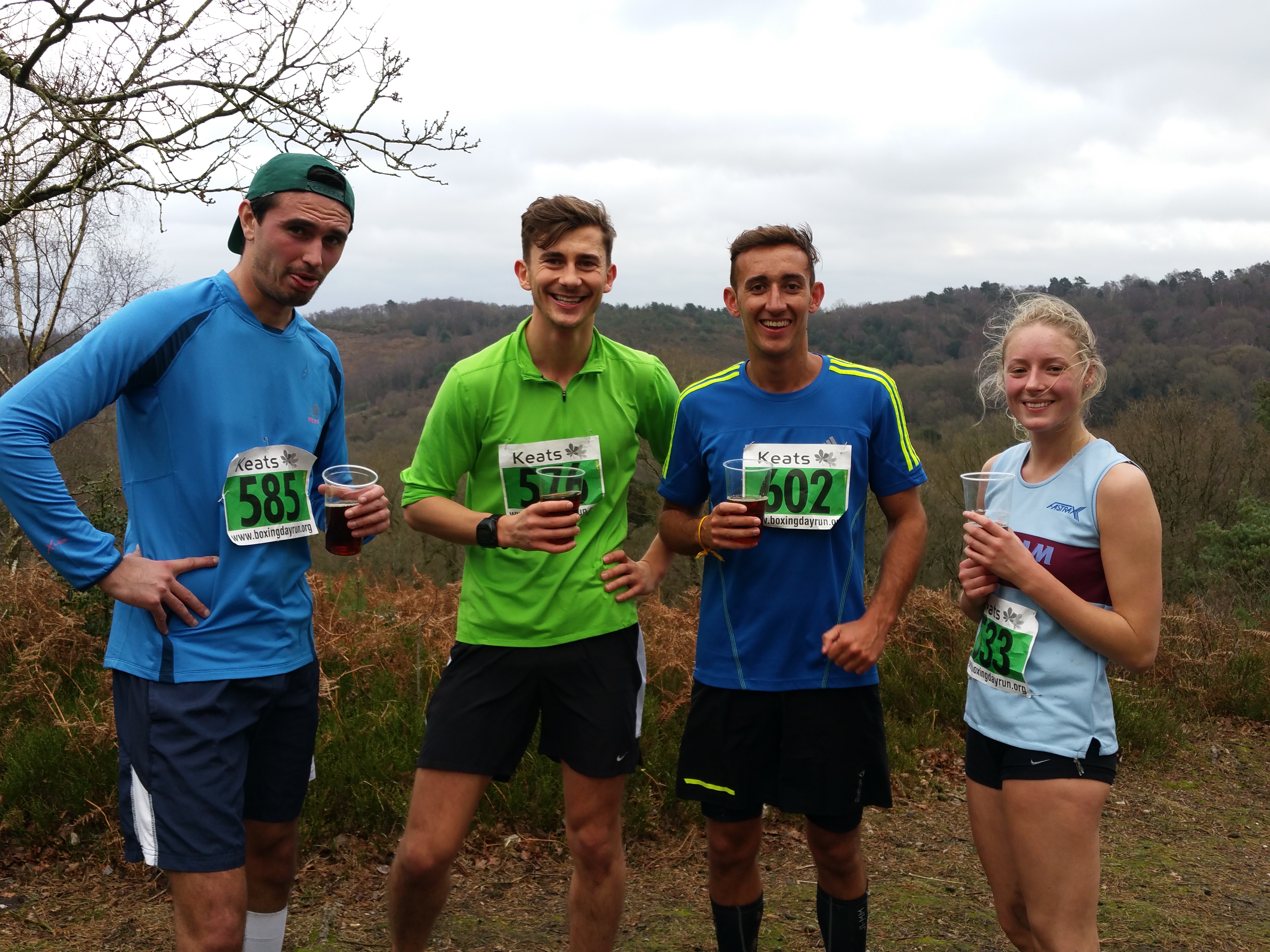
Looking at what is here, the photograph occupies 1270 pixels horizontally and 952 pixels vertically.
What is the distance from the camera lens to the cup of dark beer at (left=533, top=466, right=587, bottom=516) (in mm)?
2951

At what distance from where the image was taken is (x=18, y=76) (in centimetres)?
678

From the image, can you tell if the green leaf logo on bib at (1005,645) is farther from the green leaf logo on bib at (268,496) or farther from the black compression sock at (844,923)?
the green leaf logo on bib at (268,496)

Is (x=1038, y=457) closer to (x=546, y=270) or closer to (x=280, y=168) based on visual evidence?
(x=546, y=270)

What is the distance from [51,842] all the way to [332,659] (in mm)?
1734

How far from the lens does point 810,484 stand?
3.10 metres

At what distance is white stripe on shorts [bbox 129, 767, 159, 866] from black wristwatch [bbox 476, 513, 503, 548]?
3.71 feet

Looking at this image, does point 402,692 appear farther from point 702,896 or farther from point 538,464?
point 538,464

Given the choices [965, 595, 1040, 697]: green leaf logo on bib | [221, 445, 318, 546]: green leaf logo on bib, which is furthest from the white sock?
[965, 595, 1040, 697]: green leaf logo on bib

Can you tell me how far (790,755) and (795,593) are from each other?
0.52 m

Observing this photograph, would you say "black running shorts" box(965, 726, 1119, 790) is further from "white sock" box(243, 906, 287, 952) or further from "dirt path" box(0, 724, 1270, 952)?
"white sock" box(243, 906, 287, 952)

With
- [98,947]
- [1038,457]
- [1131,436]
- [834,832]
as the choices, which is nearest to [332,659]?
[98,947]

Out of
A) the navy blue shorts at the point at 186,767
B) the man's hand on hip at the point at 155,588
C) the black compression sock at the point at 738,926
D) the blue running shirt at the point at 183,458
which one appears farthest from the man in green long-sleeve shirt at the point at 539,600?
the man's hand on hip at the point at 155,588

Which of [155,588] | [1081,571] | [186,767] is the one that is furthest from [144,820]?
[1081,571]

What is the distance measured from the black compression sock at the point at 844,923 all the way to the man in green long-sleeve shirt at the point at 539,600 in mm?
696
